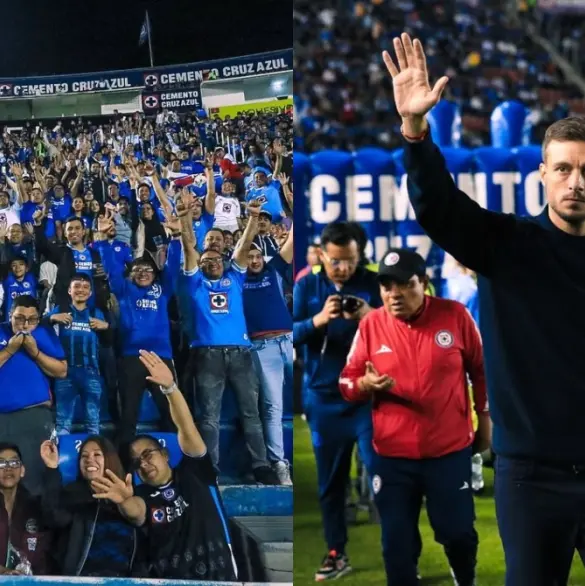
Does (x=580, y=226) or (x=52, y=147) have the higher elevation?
(x=52, y=147)

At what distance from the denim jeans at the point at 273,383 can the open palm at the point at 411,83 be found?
1027 mm

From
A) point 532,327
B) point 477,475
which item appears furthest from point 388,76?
point 532,327

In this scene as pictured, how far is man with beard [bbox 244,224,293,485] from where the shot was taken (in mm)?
3020

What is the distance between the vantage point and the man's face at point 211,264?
305 cm

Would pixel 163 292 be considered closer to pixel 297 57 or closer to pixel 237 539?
pixel 237 539

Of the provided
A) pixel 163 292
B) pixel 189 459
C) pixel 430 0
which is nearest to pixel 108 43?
pixel 163 292

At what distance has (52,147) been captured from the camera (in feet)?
10.2

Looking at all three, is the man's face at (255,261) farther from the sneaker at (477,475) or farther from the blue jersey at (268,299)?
the sneaker at (477,475)

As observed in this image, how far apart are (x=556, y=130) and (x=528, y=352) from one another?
1.70ft

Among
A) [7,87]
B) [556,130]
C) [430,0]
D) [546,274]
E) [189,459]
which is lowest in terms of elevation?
[189,459]

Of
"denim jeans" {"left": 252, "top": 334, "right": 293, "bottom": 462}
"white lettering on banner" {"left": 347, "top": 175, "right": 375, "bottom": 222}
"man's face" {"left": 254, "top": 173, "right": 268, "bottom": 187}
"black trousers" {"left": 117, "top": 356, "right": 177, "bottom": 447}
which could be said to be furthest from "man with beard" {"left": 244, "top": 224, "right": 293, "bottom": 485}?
"white lettering on banner" {"left": 347, "top": 175, "right": 375, "bottom": 222}

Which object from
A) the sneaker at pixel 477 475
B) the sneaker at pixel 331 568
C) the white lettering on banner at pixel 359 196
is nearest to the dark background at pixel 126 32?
the sneaker at pixel 331 568

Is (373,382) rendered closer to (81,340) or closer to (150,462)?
(150,462)

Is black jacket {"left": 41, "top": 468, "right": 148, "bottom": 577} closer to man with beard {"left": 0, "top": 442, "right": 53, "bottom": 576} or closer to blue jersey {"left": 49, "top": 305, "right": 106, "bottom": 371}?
man with beard {"left": 0, "top": 442, "right": 53, "bottom": 576}
